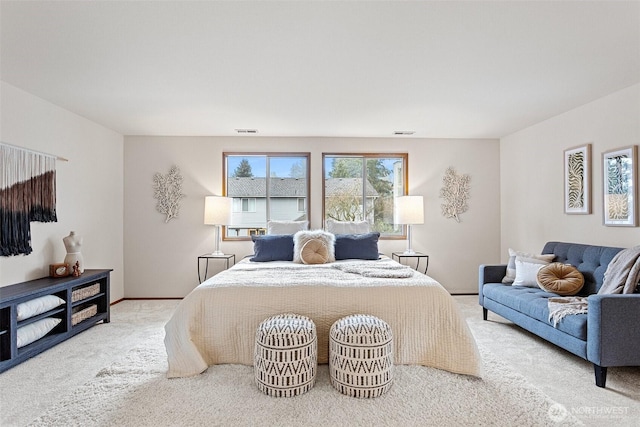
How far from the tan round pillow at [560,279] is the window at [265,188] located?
3087mm

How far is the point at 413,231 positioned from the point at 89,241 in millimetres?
4323

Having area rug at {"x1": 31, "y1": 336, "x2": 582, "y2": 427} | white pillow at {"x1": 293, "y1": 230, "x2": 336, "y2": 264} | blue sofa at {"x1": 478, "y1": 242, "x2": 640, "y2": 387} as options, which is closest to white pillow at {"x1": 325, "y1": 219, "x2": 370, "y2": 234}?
white pillow at {"x1": 293, "y1": 230, "x2": 336, "y2": 264}


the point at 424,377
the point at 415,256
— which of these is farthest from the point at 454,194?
the point at 424,377

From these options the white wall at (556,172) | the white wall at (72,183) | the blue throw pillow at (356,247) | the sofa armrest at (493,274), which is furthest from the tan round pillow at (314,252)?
the white wall at (556,172)

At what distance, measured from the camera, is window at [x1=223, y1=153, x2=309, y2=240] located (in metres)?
5.34

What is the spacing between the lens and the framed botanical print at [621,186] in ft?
10.5

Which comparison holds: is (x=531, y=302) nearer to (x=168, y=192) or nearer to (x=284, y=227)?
(x=284, y=227)

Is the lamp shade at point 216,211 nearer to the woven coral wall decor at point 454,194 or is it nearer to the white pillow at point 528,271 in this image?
the woven coral wall decor at point 454,194

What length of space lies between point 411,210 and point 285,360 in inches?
128

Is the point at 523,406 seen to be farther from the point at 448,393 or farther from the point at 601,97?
the point at 601,97

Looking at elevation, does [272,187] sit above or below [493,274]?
above

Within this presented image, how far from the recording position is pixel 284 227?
4863 mm

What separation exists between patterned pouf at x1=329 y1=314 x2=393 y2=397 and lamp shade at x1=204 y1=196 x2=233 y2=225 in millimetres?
2960

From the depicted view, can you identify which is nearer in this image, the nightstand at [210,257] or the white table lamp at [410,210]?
the nightstand at [210,257]
